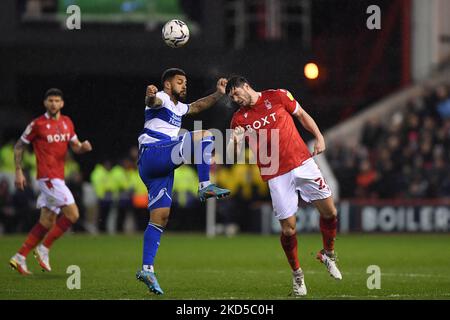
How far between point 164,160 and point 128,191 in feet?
45.8

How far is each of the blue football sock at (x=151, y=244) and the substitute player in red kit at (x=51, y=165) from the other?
3.22m

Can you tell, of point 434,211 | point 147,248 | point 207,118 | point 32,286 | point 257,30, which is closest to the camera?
point 147,248

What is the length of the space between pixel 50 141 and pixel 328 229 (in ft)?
14.5

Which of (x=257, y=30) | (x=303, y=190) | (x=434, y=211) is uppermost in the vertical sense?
(x=257, y=30)

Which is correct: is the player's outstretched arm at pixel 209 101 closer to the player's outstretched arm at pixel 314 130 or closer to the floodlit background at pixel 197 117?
the player's outstretched arm at pixel 314 130

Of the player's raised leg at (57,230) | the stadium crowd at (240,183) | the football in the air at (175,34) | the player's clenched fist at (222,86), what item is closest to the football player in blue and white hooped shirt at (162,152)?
the player's clenched fist at (222,86)

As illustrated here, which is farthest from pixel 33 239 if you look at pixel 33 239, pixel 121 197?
pixel 121 197

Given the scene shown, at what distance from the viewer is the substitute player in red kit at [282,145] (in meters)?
11.3

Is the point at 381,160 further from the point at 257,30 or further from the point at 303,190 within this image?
the point at 303,190

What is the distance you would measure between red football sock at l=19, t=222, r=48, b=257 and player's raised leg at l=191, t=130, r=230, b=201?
393 centimetres

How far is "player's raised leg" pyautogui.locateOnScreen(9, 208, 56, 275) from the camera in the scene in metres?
13.8

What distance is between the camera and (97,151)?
2836cm
